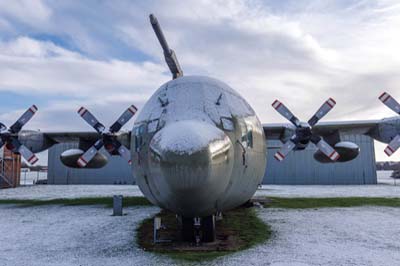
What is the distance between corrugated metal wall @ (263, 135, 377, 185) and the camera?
43625mm

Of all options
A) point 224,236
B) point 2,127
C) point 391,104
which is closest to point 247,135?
point 224,236

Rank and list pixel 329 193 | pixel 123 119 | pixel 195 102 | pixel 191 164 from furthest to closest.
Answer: pixel 329 193 → pixel 123 119 → pixel 195 102 → pixel 191 164

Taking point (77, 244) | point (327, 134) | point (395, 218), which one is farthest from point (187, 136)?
point (327, 134)

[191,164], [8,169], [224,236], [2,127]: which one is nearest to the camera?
[191,164]

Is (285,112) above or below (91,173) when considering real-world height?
above

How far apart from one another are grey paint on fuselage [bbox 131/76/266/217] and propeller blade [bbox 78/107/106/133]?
867cm

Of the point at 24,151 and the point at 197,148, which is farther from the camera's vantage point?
the point at 24,151

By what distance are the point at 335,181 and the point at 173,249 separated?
40712 mm

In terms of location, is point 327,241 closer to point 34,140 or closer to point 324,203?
point 324,203

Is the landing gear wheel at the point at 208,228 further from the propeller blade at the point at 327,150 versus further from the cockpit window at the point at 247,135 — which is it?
the propeller blade at the point at 327,150

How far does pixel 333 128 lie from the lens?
1703 centimetres

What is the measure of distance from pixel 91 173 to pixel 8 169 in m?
11.4

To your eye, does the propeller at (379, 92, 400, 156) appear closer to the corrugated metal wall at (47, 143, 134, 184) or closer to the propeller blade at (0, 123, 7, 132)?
the propeller blade at (0, 123, 7, 132)

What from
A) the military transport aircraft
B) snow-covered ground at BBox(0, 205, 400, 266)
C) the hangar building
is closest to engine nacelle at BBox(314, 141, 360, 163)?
snow-covered ground at BBox(0, 205, 400, 266)
